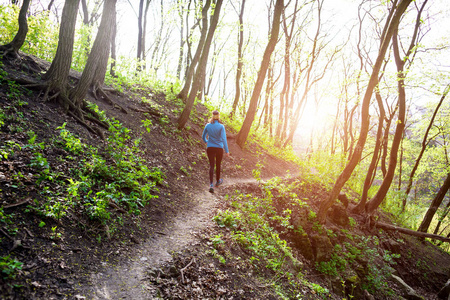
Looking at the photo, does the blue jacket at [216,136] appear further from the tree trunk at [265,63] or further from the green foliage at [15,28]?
the green foliage at [15,28]

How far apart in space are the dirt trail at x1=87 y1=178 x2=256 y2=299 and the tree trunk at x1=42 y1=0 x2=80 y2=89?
16.6 ft

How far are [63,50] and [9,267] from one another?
6.31m

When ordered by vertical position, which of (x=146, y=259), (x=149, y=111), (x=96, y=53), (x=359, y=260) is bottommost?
(x=359, y=260)

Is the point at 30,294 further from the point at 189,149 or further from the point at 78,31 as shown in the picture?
the point at 78,31

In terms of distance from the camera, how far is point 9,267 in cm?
231

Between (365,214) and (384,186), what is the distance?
173 cm

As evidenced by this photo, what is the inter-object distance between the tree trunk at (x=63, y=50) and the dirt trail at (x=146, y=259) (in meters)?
5.06

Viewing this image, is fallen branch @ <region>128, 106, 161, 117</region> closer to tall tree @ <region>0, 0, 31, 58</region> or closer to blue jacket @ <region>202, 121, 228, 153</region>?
blue jacket @ <region>202, 121, 228, 153</region>

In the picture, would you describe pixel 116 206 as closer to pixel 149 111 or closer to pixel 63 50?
pixel 63 50

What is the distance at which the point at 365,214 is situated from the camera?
40.2 feet

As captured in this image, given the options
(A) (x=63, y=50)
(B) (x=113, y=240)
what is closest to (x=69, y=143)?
(B) (x=113, y=240)

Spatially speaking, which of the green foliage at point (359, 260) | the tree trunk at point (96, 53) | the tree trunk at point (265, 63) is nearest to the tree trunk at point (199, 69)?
the tree trunk at point (265, 63)

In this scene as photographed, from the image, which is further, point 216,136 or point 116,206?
point 216,136

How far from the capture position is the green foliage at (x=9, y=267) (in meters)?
2.26
